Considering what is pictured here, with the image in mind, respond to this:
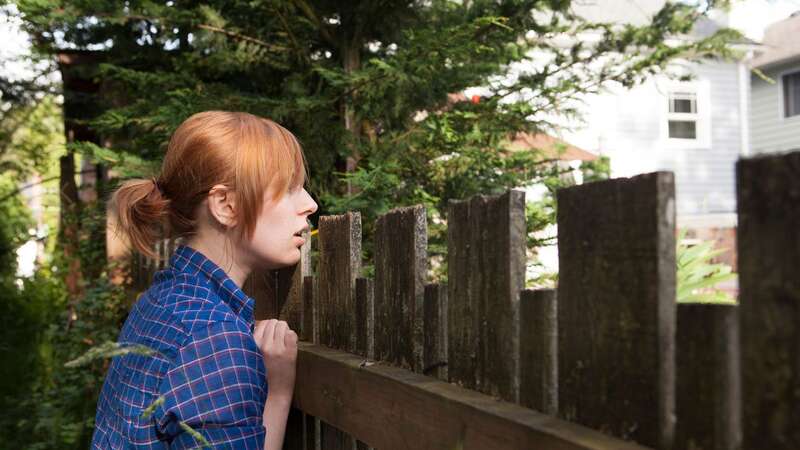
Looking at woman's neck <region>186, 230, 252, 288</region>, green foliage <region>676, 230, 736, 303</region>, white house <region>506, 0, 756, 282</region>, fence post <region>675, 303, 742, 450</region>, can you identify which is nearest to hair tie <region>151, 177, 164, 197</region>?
woman's neck <region>186, 230, 252, 288</region>

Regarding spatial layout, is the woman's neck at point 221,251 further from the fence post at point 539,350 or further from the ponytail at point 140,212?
the fence post at point 539,350

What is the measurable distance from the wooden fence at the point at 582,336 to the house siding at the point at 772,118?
19.1 meters

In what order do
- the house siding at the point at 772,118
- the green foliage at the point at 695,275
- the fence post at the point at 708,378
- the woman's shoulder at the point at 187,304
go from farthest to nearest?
1. the house siding at the point at 772,118
2. the green foliage at the point at 695,275
3. the woman's shoulder at the point at 187,304
4. the fence post at the point at 708,378

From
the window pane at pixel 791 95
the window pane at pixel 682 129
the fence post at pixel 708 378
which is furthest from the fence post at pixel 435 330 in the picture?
the window pane at pixel 791 95

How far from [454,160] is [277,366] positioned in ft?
9.07

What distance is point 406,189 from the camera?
446 cm

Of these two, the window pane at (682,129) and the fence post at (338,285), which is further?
the window pane at (682,129)

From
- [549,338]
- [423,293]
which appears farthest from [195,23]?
[549,338]

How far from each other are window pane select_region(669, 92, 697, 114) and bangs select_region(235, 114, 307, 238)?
17.3 m

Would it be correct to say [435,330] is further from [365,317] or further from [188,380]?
[188,380]

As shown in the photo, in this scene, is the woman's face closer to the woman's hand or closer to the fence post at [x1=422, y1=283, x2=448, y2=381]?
the woman's hand

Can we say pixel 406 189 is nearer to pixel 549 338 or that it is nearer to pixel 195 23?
pixel 195 23

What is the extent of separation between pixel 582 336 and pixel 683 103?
18.2m

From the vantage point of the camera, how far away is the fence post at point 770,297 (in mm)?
913
